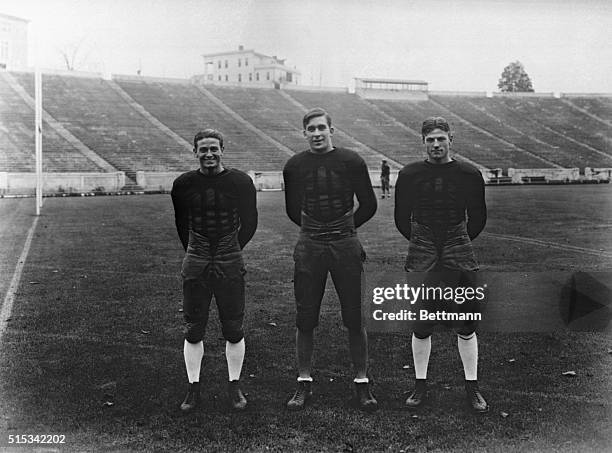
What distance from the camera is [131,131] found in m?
27.1

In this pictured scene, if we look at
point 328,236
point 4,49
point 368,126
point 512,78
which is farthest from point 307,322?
point 368,126

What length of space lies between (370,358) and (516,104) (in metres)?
33.9

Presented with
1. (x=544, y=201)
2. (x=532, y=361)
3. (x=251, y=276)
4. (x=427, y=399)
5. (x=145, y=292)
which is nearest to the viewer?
(x=427, y=399)

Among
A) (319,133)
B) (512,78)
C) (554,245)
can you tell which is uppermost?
(512,78)

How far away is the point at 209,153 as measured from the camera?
3381 mm

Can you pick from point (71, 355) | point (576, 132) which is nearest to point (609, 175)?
point (576, 132)

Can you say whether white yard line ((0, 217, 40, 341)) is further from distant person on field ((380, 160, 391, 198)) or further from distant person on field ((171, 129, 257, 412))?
distant person on field ((380, 160, 391, 198))

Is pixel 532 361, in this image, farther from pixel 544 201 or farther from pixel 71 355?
pixel 544 201

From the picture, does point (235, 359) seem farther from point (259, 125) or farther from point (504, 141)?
point (504, 141)

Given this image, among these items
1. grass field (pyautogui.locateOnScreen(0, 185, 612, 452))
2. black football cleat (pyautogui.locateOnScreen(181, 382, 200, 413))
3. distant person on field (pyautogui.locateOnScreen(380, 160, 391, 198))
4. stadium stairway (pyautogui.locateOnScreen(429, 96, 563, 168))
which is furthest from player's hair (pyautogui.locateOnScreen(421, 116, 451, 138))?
stadium stairway (pyautogui.locateOnScreen(429, 96, 563, 168))

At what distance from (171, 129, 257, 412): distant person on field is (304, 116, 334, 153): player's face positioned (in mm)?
456

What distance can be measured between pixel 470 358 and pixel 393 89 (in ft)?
109

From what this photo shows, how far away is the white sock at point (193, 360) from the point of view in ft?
11.5

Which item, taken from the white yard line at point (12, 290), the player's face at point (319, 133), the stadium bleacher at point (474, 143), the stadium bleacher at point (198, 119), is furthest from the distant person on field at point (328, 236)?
the stadium bleacher at point (474, 143)
